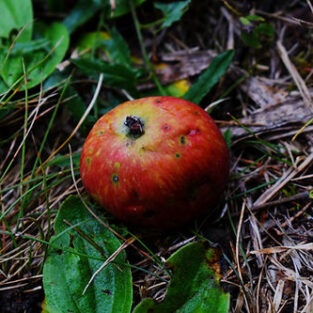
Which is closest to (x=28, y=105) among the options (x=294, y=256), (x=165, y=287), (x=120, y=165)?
(x=120, y=165)

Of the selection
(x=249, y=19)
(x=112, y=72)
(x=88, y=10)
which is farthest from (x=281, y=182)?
(x=88, y=10)

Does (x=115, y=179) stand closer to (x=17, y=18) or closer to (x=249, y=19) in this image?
(x=249, y=19)

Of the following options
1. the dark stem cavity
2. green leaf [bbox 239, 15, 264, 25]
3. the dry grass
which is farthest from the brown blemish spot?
green leaf [bbox 239, 15, 264, 25]

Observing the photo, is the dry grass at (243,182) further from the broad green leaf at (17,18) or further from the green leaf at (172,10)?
the broad green leaf at (17,18)

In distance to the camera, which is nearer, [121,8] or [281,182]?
[281,182]


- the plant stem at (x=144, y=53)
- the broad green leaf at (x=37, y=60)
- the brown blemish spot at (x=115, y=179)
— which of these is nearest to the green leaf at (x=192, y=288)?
the brown blemish spot at (x=115, y=179)

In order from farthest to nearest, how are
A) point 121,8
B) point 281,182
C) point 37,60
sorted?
point 121,8 < point 37,60 < point 281,182
